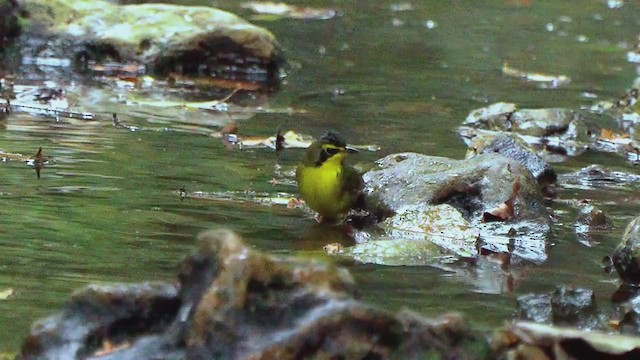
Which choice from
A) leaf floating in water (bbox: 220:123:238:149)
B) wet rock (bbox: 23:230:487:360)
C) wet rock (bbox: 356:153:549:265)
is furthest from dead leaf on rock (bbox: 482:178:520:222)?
wet rock (bbox: 23:230:487:360)

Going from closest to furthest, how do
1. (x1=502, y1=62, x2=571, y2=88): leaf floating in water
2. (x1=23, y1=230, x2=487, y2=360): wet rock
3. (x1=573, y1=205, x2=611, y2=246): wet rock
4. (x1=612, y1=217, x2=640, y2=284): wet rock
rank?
(x1=23, y1=230, x2=487, y2=360): wet rock < (x1=612, y1=217, x2=640, y2=284): wet rock < (x1=573, y1=205, x2=611, y2=246): wet rock < (x1=502, y1=62, x2=571, y2=88): leaf floating in water

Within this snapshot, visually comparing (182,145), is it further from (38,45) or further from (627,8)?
(627,8)

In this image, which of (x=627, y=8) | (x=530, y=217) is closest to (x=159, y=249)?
(x=530, y=217)

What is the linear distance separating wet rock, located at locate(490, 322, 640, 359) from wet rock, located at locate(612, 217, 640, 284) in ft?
6.43

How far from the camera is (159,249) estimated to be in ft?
19.0

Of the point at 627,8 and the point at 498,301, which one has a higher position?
the point at 498,301

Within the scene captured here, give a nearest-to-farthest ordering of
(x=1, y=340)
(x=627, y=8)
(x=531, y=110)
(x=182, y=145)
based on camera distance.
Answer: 1. (x=1, y=340)
2. (x=182, y=145)
3. (x=531, y=110)
4. (x=627, y=8)

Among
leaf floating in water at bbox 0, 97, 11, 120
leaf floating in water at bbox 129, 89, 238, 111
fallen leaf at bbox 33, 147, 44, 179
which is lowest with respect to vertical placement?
leaf floating in water at bbox 129, 89, 238, 111

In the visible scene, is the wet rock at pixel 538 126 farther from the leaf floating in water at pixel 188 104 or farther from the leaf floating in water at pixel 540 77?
the leaf floating in water at pixel 540 77

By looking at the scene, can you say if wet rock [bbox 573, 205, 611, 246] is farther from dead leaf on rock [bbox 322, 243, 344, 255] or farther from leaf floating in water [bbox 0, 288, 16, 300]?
leaf floating in water [bbox 0, 288, 16, 300]

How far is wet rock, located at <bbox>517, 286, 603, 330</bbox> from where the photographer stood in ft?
15.7

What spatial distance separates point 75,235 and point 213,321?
264 centimetres

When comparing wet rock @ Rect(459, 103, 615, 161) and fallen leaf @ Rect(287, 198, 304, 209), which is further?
wet rock @ Rect(459, 103, 615, 161)

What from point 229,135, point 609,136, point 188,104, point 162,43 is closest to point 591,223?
point 229,135
